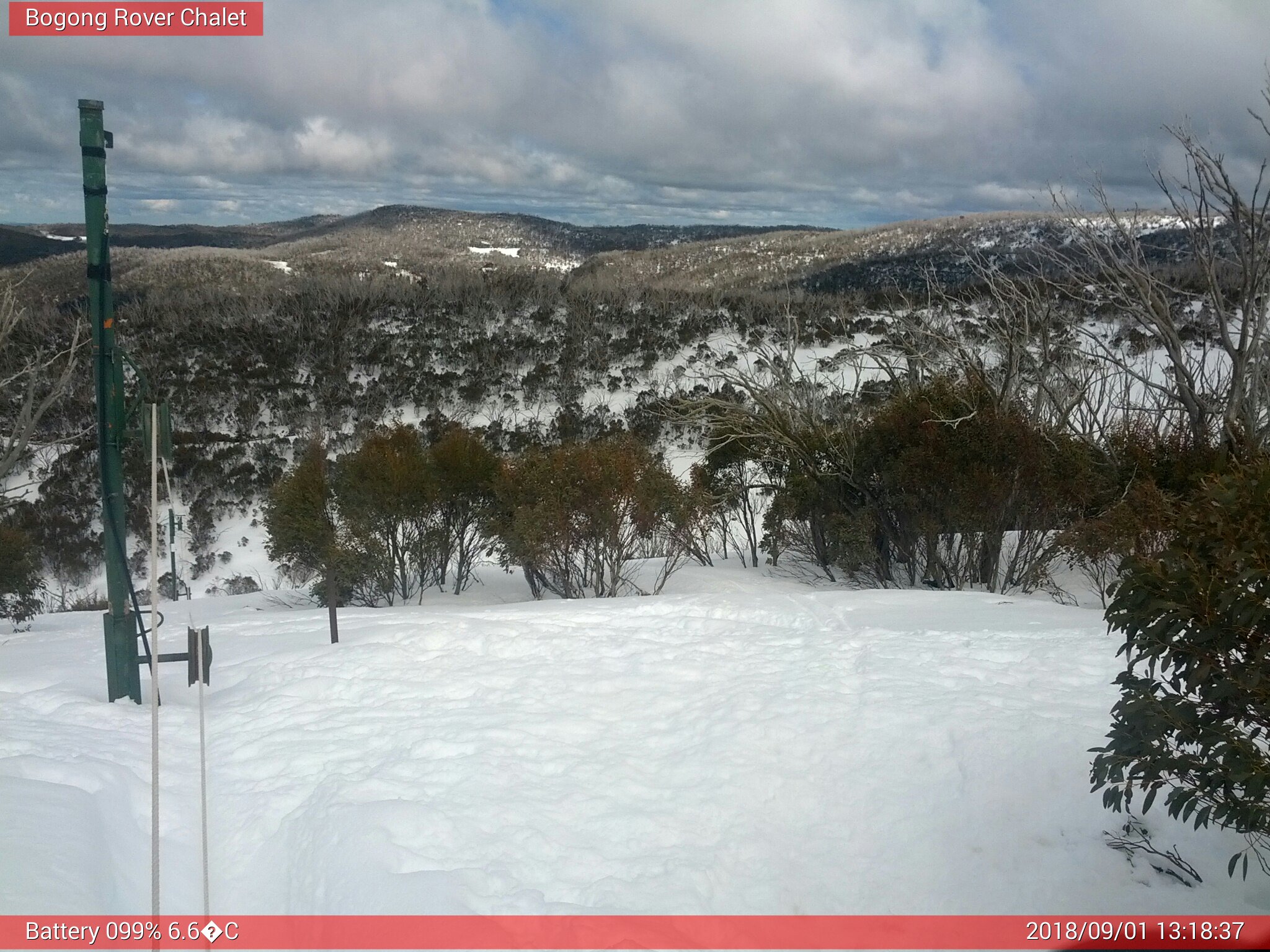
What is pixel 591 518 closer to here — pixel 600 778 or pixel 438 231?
pixel 600 778

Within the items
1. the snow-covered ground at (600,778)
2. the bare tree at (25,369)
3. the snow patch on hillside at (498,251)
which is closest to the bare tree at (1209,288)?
the snow-covered ground at (600,778)

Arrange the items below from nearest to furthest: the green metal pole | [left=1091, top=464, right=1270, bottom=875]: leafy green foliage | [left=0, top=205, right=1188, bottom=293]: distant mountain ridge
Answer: [left=1091, top=464, right=1270, bottom=875]: leafy green foliage, the green metal pole, [left=0, top=205, right=1188, bottom=293]: distant mountain ridge

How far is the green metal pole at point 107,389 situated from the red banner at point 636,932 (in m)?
2.79

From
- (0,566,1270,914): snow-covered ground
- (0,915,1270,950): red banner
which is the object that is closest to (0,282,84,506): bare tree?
(0,566,1270,914): snow-covered ground

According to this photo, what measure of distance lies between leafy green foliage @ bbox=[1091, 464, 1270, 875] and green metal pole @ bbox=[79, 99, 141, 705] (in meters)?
5.57

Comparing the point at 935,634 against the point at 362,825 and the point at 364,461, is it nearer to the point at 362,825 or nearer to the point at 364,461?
the point at 362,825

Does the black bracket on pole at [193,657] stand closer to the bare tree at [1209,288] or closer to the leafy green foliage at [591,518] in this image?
the leafy green foliage at [591,518]

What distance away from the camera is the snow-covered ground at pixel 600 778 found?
12.1 ft

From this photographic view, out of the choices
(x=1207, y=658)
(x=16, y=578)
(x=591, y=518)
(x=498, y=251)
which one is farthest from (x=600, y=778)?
(x=498, y=251)

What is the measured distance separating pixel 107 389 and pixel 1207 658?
20.1 feet

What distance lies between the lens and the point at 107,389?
546 centimetres

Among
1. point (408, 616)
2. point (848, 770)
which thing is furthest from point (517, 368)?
point (848, 770)

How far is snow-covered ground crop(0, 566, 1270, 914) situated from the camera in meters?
3.70

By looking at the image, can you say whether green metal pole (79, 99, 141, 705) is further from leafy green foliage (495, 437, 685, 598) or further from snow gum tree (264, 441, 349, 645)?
snow gum tree (264, 441, 349, 645)
